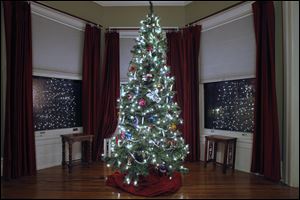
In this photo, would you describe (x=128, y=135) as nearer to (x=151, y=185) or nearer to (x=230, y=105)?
(x=151, y=185)

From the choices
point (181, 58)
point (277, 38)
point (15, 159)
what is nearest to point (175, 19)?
point (181, 58)

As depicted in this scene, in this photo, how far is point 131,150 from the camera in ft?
10.3

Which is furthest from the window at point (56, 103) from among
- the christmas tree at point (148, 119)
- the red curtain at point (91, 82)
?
the christmas tree at point (148, 119)

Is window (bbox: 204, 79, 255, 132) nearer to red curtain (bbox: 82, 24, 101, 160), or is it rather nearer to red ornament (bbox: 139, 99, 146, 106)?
red ornament (bbox: 139, 99, 146, 106)

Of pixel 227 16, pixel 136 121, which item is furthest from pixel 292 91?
pixel 136 121

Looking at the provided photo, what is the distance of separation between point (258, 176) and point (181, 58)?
2.47 m

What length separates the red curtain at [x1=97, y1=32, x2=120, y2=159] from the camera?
4617 millimetres

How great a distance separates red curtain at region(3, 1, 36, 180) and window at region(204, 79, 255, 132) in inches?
125

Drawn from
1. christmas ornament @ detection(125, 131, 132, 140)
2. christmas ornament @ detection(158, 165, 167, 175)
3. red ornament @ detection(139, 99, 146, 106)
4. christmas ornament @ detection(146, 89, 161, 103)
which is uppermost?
christmas ornament @ detection(146, 89, 161, 103)

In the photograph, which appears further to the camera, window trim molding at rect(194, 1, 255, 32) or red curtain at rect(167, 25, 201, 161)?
red curtain at rect(167, 25, 201, 161)

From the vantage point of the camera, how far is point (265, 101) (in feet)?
11.2

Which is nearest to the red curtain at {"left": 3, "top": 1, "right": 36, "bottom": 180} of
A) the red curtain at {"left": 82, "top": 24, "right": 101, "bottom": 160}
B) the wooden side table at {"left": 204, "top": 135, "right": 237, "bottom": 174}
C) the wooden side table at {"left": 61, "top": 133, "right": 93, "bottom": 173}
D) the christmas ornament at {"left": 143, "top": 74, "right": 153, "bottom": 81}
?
the wooden side table at {"left": 61, "top": 133, "right": 93, "bottom": 173}

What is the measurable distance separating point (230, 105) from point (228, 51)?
3.16 feet

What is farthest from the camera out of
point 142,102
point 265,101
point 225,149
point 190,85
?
point 190,85
